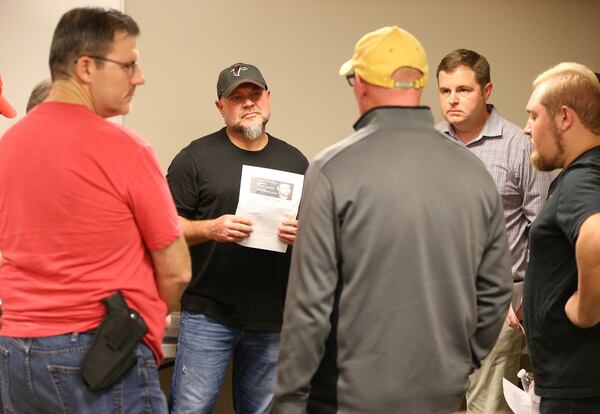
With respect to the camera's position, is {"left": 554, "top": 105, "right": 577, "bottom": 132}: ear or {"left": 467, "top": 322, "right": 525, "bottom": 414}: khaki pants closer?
{"left": 554, "top": 105, "right": 577, "bottom": 132}: ear

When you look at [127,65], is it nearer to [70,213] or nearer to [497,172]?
[70,213]

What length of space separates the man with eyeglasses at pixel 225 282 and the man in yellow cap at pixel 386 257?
1164 mm

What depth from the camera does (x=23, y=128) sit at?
1888mm

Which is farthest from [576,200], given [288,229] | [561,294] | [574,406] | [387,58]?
[288,229]

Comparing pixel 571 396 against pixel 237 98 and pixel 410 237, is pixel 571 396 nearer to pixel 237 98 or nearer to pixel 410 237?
pixel 410 237

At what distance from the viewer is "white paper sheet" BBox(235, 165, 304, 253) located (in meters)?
2.85

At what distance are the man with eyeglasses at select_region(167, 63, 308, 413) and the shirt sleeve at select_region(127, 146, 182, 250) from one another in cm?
107

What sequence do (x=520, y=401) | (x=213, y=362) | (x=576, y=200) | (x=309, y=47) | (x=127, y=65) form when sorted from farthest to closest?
(x=309, y=47) < (x=213, y=362) < (x=520, y=401) < (x=576, y=200) < (x=127, y=65)

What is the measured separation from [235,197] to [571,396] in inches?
59.6

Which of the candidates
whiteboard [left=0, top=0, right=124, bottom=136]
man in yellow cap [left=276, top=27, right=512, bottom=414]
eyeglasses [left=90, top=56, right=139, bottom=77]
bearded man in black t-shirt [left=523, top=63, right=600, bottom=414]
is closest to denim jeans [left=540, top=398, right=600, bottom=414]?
bearded man in black t-shirt [left=523, top=63, right=600, bottom=414]

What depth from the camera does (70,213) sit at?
6.05ft

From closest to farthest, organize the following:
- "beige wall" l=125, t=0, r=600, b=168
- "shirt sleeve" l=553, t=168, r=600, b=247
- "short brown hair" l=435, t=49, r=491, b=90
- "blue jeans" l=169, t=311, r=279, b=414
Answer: "shirt sleeve" l=553, t=168, r=600, b=247
"blue jeans" l=169, t=311, r=279, b=414
"short brown hair" l=435, t=49, r=491, b=90
"beige wall" l=125, t=0, r=600, b=168

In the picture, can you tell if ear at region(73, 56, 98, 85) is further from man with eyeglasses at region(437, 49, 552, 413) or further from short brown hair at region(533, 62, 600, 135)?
man with eyeglasses at region(437, 49, 552, 413)

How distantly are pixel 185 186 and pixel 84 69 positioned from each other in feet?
4.10
